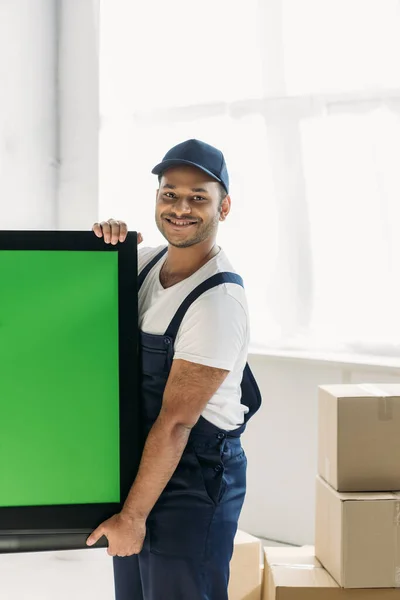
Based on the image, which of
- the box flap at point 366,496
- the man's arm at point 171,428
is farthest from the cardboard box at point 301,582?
the man's arm at point 171,428

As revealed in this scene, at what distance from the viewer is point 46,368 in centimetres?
173

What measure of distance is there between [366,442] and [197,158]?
40.9 inches

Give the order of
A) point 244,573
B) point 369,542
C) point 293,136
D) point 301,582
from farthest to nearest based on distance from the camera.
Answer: point 293,136 < point 244,573 < point 301,582 < point 369,542

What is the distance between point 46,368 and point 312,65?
2045 millimetres

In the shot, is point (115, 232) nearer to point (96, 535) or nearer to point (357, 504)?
point (96, 535)

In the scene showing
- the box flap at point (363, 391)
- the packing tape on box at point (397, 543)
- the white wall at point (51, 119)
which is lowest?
the packing tape on box at point (397, 543)

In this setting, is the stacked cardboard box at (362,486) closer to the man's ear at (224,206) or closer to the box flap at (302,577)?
the box flap at (302,577)

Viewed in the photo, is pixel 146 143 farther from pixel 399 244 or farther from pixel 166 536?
pixel 166 536

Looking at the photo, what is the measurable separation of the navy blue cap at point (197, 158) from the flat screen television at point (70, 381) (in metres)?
0.25

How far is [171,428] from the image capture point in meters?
1.65

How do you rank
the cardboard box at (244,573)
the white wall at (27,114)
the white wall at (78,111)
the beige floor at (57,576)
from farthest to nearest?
1. the white wall at (78,111)
2. the white wall at (27,114)
3. the beige floor at (57,576)
4. the cardboard box at (244,573)

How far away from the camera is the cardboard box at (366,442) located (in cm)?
208

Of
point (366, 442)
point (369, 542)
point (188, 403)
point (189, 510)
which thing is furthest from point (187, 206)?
point (369, 542)

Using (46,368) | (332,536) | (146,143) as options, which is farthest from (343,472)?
(146,143)
